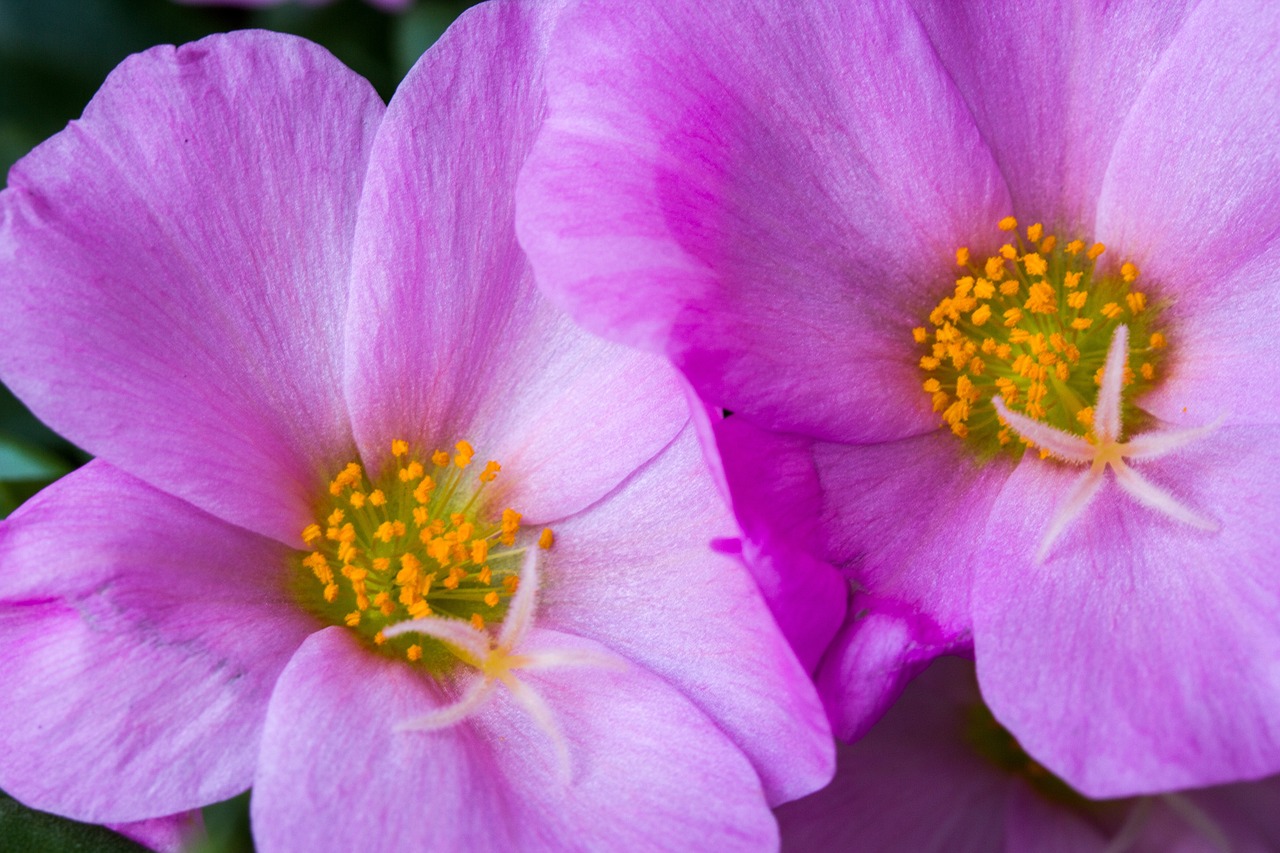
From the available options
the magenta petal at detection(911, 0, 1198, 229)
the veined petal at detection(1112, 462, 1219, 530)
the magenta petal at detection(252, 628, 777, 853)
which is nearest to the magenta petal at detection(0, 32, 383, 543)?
the magenta petal at detection(252, 628, 777, 853)

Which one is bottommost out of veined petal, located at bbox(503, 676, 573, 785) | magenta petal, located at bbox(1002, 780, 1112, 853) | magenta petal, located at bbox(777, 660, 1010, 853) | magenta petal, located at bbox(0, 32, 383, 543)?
magenta petal, located at bbox(1002, 780, 1112, 853)

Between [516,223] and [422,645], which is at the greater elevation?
[516,223]

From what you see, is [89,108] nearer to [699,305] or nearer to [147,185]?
[147,185]

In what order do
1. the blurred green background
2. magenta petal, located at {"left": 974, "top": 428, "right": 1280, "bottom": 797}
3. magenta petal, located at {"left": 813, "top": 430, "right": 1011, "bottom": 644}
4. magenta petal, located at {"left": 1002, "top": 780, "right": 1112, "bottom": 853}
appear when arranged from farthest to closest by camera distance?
the blurred green background
magenta petal, located at {"left": 1002, "top": 780, "right": 1112, "bottom": 853}
magenta petal, located at {"left": 813, "top": 430, "right": 1011, "bottom": 644}
magenta petal, located at {"left": 974, "top": 428, "right": 1280, "bottom": 797}

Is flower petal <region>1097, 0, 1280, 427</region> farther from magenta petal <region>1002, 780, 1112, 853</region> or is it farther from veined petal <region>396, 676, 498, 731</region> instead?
veined petal <region>396, 676, 498, 731</region>

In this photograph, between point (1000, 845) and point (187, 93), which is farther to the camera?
point (1000, 845)

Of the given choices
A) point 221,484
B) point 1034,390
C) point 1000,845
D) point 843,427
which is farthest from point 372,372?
point 1000,845

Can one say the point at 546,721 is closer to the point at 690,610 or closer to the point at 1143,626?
the point at 690,610
